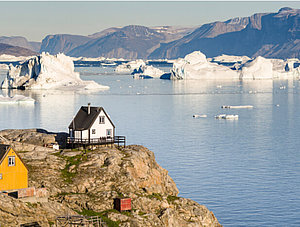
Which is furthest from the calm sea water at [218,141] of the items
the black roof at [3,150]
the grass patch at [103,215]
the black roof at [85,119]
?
the black roof at [3,150]

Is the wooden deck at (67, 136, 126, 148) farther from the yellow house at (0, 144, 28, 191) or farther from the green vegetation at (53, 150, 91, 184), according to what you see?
the yellow house at (0, 144, 28, 191)

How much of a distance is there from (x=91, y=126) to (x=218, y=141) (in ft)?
147

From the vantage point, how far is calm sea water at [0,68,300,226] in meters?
51.6

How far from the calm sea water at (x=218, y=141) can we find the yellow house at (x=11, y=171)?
58.1 ft

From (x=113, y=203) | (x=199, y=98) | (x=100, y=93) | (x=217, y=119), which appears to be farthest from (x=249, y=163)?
(x=100, y=93)

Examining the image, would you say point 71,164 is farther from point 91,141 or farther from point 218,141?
point 218,141

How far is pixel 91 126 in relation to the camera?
43656mm

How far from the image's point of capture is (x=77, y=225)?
31203mm

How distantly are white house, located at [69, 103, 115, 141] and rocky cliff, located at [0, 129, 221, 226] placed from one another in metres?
1.85

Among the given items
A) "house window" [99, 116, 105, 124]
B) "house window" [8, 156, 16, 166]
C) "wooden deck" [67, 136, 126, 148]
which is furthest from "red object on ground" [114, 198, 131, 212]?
"house window" [99, 116, 105, 124]

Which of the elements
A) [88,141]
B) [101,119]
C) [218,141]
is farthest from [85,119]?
[218,141]

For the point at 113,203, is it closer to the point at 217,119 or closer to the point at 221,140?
the point at 221,140

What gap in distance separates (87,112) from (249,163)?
28.5 metres

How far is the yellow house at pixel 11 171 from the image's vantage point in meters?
34.3
